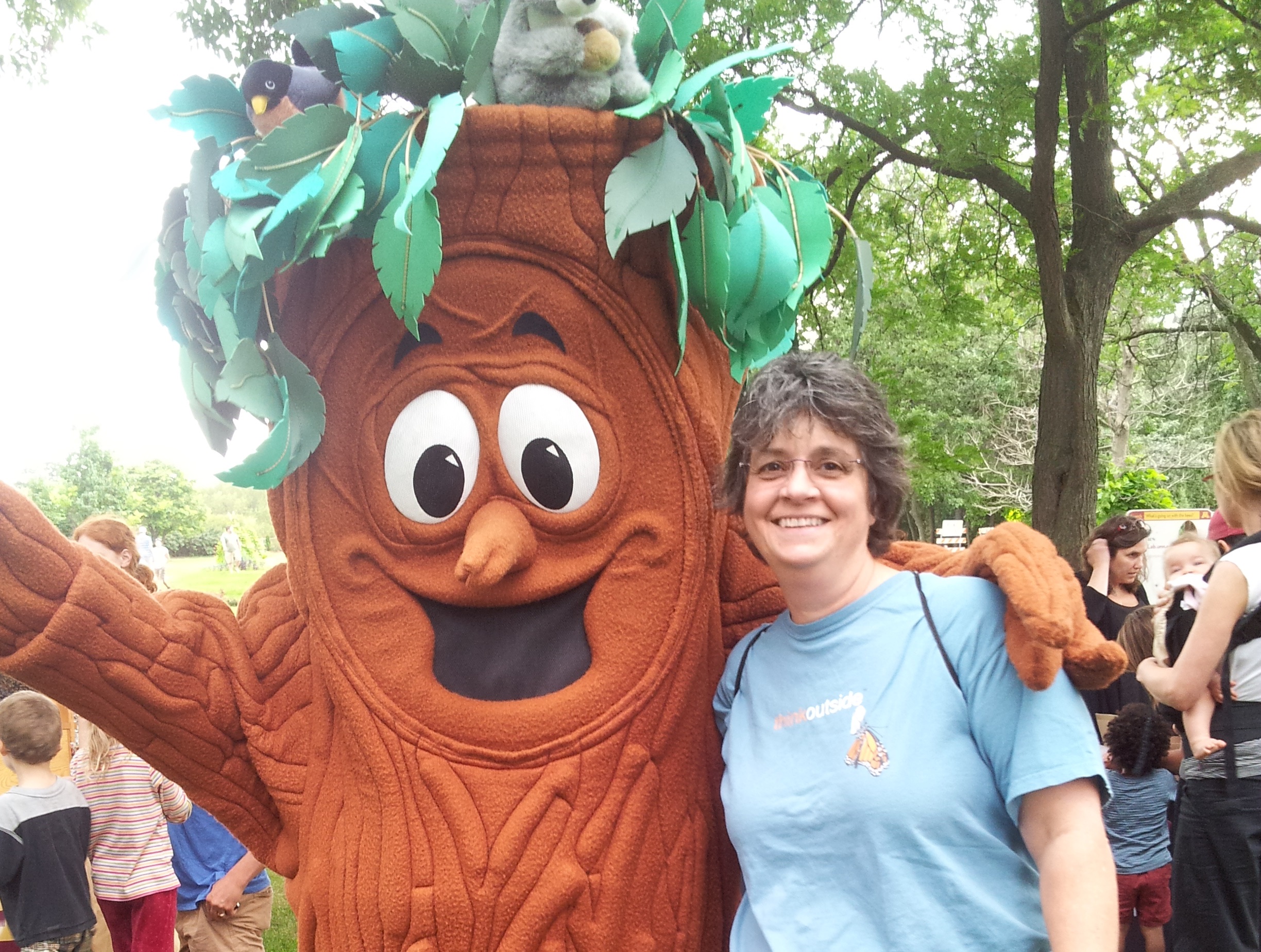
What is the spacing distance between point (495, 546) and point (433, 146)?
0.59 metres

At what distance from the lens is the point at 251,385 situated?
1.56 metres

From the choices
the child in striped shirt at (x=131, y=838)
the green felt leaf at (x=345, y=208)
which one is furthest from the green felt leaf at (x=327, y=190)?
the child in striped shirt at (x=131, y=838)

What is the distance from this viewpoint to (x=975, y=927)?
1.25 meters

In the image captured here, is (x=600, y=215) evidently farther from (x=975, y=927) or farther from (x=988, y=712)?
(x=975, y=927)

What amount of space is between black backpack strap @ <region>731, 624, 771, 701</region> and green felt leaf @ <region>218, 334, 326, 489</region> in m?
0.77

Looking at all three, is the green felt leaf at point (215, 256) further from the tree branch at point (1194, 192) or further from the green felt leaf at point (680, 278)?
the tree branch at point (1194, 192)

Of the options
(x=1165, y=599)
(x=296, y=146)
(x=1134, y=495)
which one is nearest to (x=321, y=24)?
(x=296, y=146)

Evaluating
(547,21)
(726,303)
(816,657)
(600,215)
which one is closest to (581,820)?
(816,657)

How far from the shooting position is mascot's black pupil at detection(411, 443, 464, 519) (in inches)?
65.0

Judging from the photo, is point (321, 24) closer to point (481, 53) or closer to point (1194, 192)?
point (481, 53)

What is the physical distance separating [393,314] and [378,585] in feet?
1.47

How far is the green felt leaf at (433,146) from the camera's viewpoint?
141 centimetres

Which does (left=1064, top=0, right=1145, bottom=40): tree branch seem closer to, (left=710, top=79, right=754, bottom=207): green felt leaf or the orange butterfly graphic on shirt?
(left=710, top=79, right=754, bottom=207): green felt leaf

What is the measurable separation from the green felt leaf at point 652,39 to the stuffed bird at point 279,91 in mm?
516
